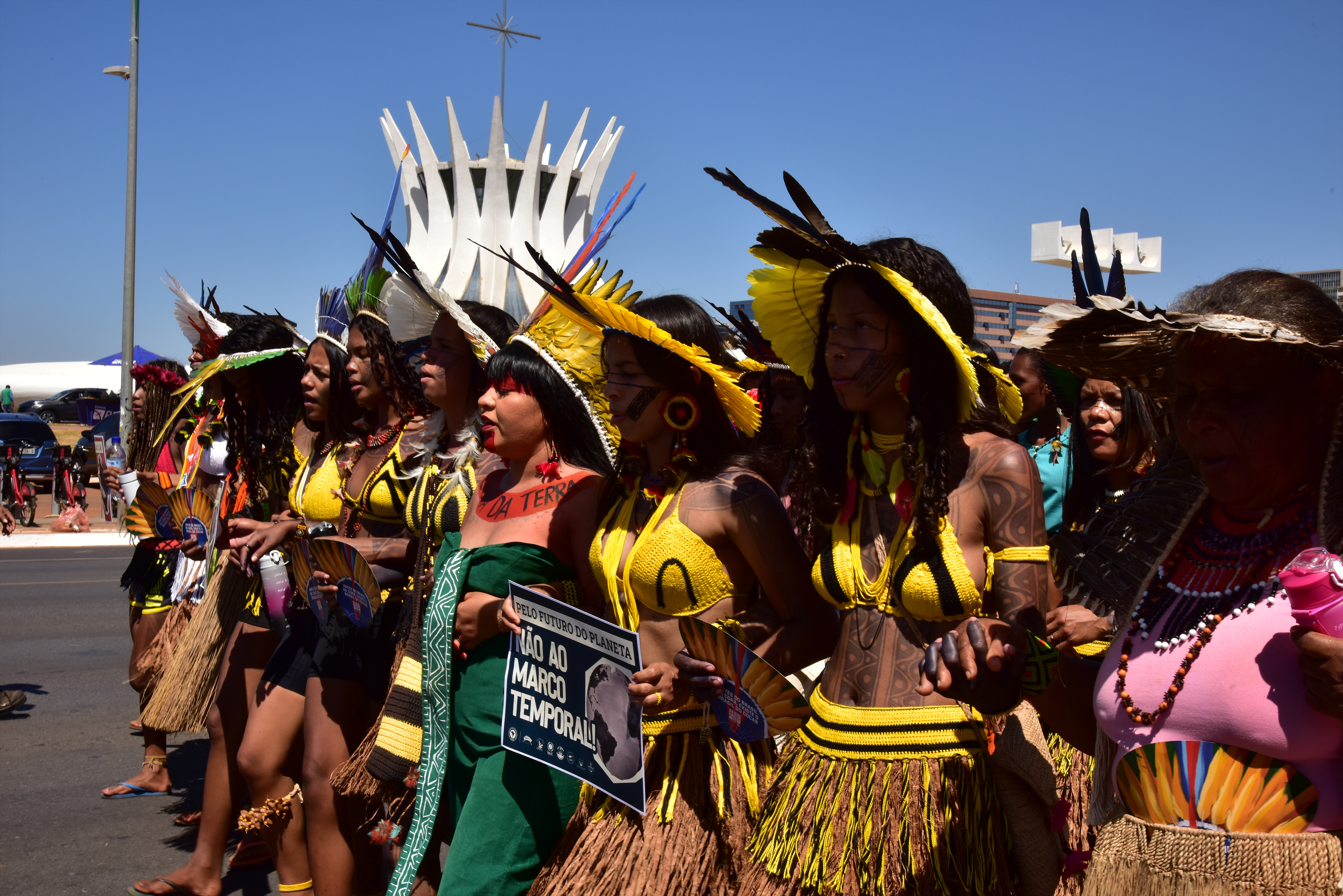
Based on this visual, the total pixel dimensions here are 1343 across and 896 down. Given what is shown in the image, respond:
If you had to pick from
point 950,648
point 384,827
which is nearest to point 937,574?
point 950,648

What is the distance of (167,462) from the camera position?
6766 mm

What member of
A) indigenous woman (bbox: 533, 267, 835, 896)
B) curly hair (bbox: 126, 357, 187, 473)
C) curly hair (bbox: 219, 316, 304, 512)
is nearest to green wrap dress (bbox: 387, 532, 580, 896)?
indigenous woman (bbox: 533, 267, 835, 896)

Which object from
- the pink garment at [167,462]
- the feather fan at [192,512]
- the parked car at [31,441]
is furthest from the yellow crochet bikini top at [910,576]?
the parked car at [31,441]

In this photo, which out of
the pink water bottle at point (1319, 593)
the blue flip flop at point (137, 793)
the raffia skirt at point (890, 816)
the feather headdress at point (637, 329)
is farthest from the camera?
the blue flip flop at point (137, 793)

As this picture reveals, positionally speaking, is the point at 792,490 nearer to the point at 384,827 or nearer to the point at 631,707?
Answer: the point at 631,707

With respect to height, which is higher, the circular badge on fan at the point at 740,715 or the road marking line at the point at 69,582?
the circular badge on fan at the point at 740,715

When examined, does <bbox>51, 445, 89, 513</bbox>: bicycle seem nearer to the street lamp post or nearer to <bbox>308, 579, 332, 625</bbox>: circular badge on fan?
the street lamp post

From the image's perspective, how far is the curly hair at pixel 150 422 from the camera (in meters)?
7.26

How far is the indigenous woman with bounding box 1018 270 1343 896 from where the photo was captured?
1.70 meters

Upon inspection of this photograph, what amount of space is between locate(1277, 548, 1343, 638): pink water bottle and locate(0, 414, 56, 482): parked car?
2540cm

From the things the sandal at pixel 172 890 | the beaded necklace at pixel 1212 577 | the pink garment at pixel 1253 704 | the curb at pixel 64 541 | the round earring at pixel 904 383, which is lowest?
the curb at pixel 64 541

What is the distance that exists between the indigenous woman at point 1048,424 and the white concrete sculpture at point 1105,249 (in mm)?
4189

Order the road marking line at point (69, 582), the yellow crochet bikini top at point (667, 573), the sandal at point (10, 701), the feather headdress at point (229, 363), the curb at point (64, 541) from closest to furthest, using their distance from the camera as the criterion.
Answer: the yellow crochet bikini top at point (667, 573) → the feather headdress at point (229, 363) → the sandal at point (10, 701) → the road marking line at point (69, 582) → the curb at point (64, 541)

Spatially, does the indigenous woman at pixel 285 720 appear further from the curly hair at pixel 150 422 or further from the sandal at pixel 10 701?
the sandal at pixel 10 701
